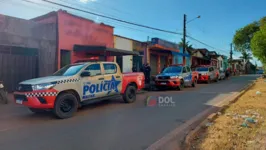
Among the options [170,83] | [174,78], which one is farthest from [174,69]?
[170,83]

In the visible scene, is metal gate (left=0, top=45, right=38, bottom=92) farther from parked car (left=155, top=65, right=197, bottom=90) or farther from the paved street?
parked car (left=155, top=65, right=197, bottom=90)

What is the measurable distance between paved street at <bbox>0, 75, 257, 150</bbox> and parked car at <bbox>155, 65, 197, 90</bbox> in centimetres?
649

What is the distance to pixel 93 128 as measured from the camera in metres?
5.89

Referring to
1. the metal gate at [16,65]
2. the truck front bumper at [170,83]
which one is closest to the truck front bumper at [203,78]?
the truck front bumper at [170,83]

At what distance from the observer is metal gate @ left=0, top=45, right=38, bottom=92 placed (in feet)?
38.8

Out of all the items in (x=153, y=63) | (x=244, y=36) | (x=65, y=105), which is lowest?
(x=65, y=105)

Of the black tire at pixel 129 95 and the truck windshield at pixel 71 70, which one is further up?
the truck windshield at pixel 71 70

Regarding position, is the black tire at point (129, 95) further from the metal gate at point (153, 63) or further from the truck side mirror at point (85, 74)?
the metal gate at point (153, 63)

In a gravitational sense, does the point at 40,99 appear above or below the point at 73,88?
below

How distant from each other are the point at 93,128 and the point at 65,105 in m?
1.80

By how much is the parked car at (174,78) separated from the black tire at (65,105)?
9027 millimetres

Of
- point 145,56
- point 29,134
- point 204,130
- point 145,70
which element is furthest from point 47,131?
point 145,56

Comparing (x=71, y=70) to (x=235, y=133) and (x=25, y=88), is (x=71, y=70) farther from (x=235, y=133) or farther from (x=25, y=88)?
(x=235, y=133)

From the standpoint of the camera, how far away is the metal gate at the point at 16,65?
11812mm
